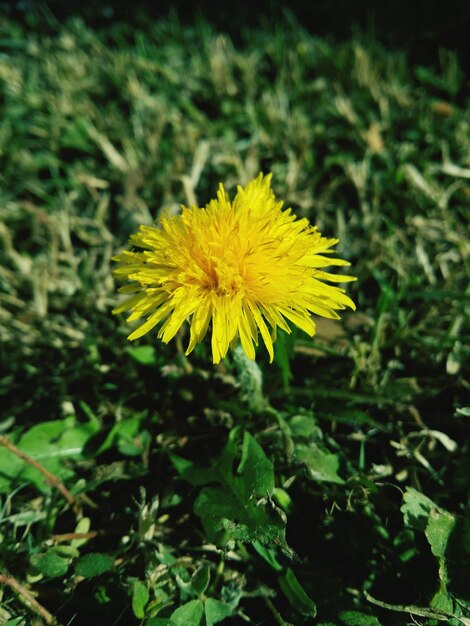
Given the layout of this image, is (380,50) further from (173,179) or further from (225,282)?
(225,282)

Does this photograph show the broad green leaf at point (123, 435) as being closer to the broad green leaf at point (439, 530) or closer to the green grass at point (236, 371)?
the green grass at point (236, 371)

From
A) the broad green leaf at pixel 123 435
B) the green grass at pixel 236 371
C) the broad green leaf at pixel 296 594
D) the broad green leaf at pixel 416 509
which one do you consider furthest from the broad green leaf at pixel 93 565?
the broad green leaf at pixel 416 509

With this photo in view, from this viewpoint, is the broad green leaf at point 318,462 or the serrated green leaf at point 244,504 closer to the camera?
the serrated green leaf at point 244,504

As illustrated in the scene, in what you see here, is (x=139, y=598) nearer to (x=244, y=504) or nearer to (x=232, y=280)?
(x=244, y=504)

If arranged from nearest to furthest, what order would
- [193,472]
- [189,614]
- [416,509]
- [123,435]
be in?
1. [189,614]
2. [416,509]
3. [193,472]
4. [123,435]

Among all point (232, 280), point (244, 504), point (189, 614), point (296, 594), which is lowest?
point (189, 614)

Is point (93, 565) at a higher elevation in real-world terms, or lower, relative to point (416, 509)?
lower

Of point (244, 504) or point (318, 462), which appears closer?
point (244, 504)

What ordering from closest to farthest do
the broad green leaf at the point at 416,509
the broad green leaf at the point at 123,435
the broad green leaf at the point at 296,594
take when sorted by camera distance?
the broad green leaf at the point at 296,594
the broad green leaf at the point at 416,509
the broad green leaf at the point at 123,435

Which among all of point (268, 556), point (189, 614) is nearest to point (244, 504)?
point (268, 556)

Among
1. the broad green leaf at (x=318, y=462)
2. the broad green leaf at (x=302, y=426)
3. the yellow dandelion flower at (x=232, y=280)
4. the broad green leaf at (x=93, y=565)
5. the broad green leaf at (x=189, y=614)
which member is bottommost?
the broad green leaf at (x=189, y=614)
